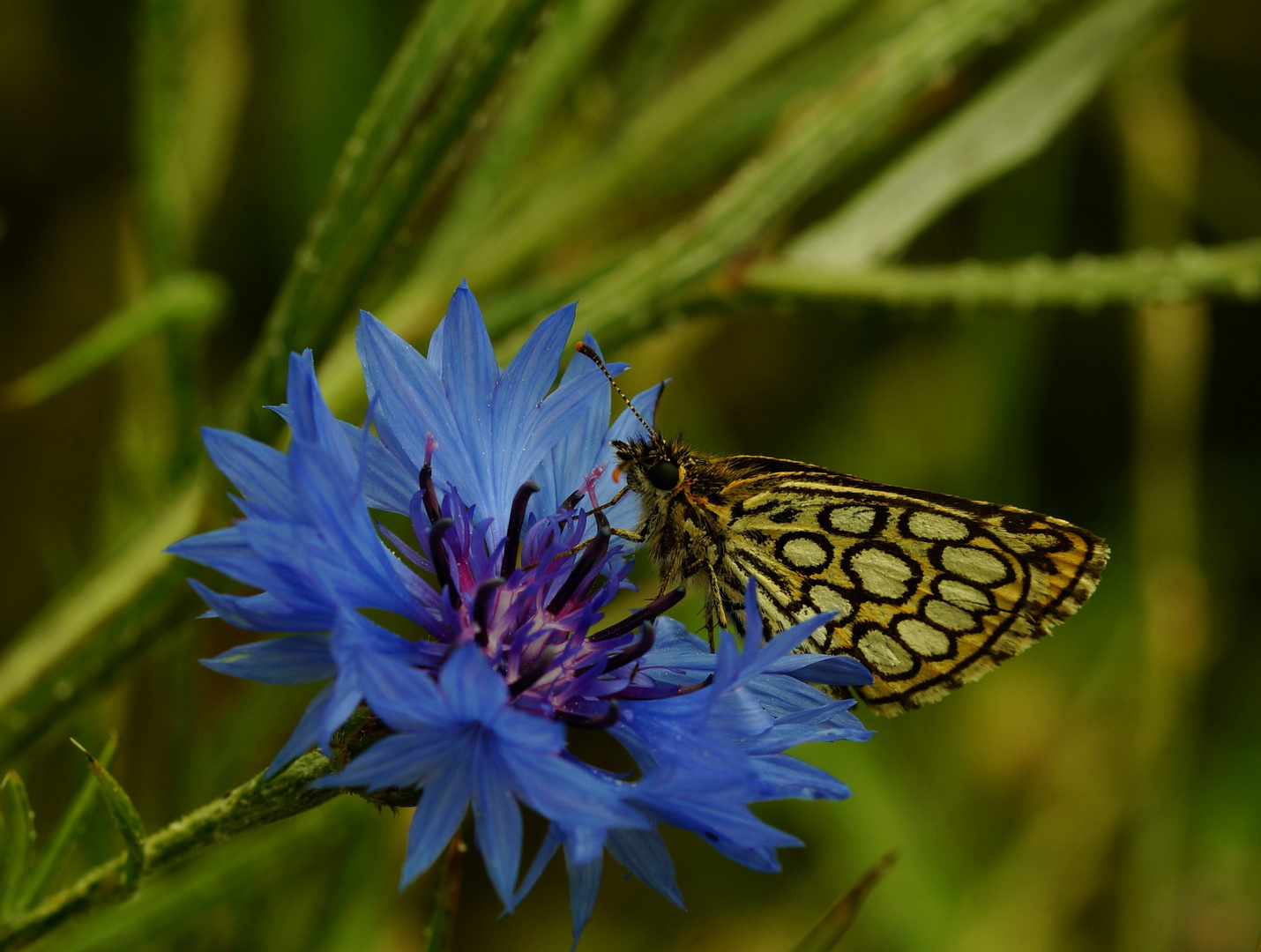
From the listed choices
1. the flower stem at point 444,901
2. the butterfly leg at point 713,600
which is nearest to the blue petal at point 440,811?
the flower stem at point 444,901

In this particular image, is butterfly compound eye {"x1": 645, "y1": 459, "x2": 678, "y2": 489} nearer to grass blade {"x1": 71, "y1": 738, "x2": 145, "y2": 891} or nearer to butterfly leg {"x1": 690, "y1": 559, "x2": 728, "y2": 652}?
butterfly leg {"x1": 690, "y1": 559, "x2": 728, "y2": 652}

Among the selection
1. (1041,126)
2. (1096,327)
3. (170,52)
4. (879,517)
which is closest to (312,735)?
(879,517)

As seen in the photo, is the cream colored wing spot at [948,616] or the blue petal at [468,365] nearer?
the blue petal at [468,365]

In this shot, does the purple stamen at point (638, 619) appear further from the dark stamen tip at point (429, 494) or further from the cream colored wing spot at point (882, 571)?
the cream colored wing spot at point (882, 571)

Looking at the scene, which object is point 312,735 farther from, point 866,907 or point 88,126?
point 88,126

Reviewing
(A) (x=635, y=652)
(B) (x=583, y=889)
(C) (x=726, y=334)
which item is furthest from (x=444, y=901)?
(C) (x=726, y=334)
